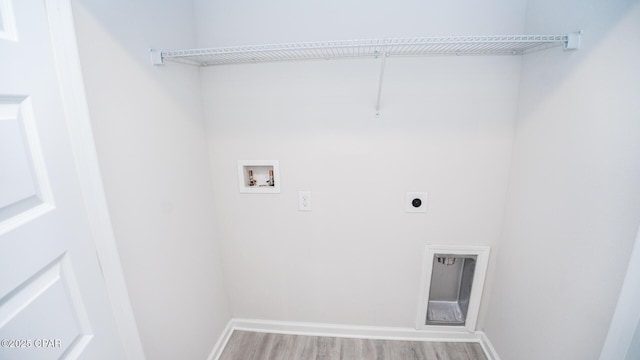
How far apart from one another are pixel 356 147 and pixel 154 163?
1.12 metres

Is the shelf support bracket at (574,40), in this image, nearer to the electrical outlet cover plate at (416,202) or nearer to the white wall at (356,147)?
the white wall at (356,147)

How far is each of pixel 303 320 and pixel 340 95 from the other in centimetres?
171

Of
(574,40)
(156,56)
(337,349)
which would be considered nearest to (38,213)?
(156,56)

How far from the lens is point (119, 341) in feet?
3.50

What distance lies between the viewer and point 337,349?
76.6 inches

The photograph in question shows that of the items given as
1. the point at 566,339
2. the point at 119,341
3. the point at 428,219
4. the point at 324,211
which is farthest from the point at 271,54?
the point at 566,339

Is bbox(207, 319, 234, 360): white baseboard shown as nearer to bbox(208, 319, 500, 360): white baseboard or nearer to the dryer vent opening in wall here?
bbox(208, 319, 500, 360): white baseboard

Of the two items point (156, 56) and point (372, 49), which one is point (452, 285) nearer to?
point (372, 49)

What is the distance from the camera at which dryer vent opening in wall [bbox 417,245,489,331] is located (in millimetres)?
1795

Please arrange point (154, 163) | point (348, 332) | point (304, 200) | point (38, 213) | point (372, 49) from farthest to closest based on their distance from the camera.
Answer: point (348, 332), point (304, 200), point (372, 49), point (154, 163), point (38, 213)

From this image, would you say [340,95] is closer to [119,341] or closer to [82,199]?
[82,199]

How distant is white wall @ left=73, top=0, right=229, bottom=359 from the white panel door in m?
0.15

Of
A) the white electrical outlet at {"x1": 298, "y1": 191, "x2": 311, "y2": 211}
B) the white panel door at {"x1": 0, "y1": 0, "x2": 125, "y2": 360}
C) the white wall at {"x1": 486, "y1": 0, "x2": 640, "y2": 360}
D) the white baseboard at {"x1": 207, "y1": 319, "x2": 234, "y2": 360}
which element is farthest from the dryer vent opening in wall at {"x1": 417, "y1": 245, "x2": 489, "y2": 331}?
the white panel door at {"x1": 0, "y1": 0, "x2": 125, "y2": 360}

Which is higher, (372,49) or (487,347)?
(372,49)
